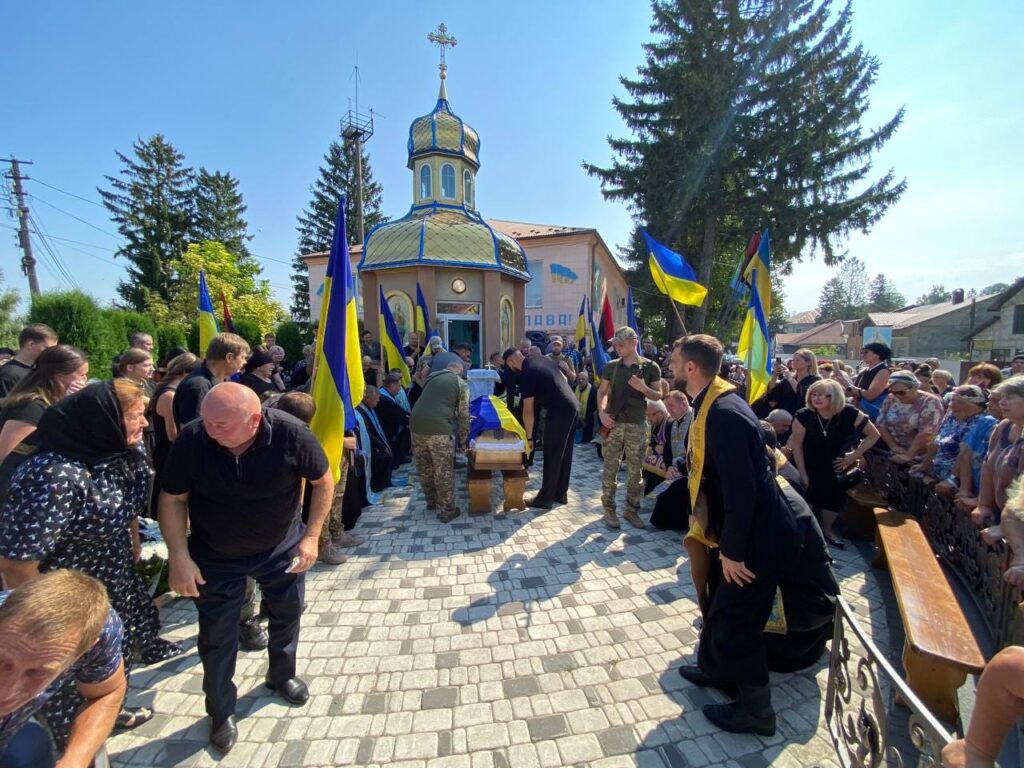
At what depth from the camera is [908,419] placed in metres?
4.78

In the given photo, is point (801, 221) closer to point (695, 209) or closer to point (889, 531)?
point (695, 209)

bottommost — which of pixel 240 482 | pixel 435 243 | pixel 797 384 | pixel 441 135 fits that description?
pixel 240 482

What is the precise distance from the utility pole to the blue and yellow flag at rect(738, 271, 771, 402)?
84.6 ft

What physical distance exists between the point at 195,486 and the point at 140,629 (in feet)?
3.49

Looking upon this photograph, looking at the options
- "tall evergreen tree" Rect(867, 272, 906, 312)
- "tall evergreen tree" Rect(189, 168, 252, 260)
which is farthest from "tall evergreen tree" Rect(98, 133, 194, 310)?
"tall evergreen tree" Rect(867, 272, 906, 312)

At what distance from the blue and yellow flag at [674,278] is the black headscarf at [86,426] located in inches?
255

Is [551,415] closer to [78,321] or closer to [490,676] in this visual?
[490,676]

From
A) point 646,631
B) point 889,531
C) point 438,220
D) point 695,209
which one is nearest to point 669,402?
point 889,531

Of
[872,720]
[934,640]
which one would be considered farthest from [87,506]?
[934,640]

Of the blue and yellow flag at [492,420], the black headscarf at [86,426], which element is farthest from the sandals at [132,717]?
the blue and yellow flag at [492,420]

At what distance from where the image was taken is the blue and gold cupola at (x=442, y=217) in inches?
495

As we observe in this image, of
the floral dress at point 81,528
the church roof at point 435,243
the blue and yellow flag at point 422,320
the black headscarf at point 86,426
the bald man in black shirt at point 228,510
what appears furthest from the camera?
the church roof at point 435,243

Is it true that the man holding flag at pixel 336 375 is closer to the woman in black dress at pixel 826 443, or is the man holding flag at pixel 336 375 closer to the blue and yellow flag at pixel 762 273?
the woman in black dress at pixel 826 443

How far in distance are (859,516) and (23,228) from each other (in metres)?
30.2
